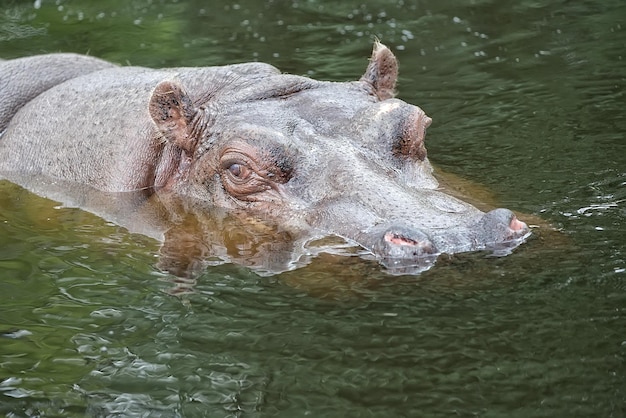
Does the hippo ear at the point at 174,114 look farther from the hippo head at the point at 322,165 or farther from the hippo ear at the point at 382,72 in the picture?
the hippo ear at the point at 382,72

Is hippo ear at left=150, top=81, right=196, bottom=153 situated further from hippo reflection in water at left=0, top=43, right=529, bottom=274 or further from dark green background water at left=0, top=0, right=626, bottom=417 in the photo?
dark green background water at left=0, top=0, right=626, bottom=417

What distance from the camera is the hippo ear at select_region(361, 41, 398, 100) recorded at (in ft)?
24.8

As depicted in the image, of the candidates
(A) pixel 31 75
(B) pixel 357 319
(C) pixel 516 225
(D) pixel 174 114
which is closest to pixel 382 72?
(D) pixel 174 114

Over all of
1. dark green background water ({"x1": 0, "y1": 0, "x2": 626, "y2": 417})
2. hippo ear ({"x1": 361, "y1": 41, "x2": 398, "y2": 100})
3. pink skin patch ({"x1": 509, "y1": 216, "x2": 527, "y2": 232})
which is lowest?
dark green background water ({"x1": 0, "y1": 0, "x2": 626, "y2": 417})

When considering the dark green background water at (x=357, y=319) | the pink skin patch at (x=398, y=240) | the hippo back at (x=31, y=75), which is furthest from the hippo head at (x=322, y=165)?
the hippo back at (x=31, y=75)

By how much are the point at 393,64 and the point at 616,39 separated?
457 cm

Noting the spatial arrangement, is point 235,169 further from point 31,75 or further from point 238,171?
point 31,75

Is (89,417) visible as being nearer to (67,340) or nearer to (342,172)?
(67,340)

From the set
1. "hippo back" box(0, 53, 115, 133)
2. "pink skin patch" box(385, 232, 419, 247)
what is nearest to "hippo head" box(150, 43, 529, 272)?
"pink skin patch" box(385, 232, 419, 247)

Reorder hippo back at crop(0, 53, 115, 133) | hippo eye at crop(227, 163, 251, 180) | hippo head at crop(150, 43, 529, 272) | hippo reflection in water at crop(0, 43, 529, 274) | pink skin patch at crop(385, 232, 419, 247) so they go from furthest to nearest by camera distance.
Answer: hippo back at crop(0, 53, 115, 133)
hippo eye at crop(227, 163, 251, 180)
hippo reflection in water at crop(0, 43, 529, 274)
hippo head at crop(150, 43, 529, 272)
pink skin patch at crop(385, 232, 419, 247)

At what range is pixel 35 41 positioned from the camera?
1259 centimetres

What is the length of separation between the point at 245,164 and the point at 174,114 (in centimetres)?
73

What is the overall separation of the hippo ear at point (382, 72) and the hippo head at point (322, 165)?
1cm

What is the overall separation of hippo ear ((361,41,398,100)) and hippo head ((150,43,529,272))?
0.01 m
